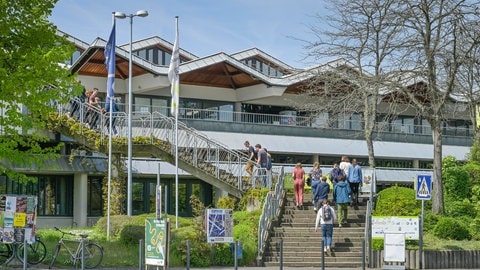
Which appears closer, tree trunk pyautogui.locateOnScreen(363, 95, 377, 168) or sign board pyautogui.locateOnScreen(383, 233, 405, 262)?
sign board pyautogui.locateOnScreen(383, 233, 405, 262)

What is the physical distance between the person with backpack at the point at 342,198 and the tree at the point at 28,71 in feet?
29.4

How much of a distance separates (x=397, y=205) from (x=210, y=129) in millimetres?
17729

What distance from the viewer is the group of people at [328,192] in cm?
2555

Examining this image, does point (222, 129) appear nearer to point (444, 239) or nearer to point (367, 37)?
point (367, 37)

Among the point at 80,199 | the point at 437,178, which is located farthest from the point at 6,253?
the point at 80,199

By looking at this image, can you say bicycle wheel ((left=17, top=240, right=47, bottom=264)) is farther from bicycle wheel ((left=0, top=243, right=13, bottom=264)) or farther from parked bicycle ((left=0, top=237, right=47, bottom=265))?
bicycle wheel ((left=0, top=243, right=13, bottom=264))

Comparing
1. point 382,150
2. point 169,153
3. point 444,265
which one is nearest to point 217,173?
point 169,153

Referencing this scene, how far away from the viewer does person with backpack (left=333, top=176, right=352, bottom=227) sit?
2750 centimetres

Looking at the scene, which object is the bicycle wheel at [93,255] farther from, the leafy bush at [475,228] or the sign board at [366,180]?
the leafy bush at [475,228]

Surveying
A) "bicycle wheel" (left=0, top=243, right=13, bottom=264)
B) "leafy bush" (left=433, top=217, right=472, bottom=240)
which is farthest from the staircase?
"bicycle wheel" (left=0, top=243, right=13, bottom=264)

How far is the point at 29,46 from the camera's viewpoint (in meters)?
24.5

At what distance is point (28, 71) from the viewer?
23.3 meters

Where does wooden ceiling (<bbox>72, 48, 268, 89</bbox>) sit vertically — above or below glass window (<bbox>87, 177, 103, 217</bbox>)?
above

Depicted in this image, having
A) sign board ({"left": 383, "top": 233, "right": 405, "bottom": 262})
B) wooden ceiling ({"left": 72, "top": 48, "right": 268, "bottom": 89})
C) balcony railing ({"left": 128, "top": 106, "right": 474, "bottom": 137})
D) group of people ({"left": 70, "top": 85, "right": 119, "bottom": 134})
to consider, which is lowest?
sign board ({"left": 383, "top": 233, "right": 405, "bottom": 262})
